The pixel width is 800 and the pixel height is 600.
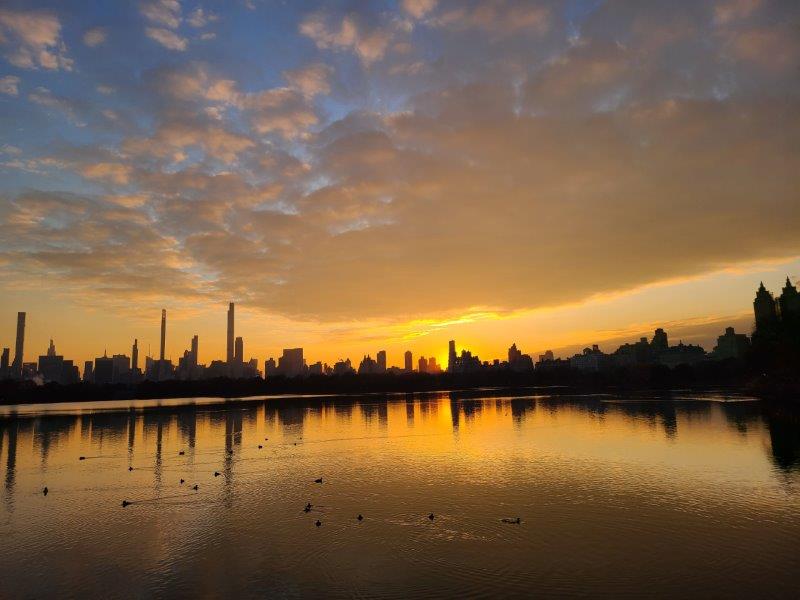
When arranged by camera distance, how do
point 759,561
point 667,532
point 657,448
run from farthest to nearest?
1. point 657,448
2. point 667,532
3. point 759,561

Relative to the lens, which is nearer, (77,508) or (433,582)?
(433,582)

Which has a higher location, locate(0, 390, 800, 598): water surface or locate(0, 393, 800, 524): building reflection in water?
locate(0, 393, 800, 524): building reflection in water

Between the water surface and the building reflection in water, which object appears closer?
the water surface

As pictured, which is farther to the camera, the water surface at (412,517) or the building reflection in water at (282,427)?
the building reflection in water at (282,427)

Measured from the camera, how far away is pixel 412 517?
35.9m

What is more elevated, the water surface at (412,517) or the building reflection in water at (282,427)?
the building reflection in water at (282,427)

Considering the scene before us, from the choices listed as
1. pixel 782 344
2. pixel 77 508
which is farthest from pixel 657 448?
pixel 782 344

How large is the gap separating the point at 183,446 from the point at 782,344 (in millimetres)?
132089

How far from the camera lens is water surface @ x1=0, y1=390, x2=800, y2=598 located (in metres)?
25.6

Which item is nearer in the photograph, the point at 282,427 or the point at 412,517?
the point at 412,517

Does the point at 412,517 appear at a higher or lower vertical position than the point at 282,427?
lower

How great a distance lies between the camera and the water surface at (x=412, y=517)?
25.6 meters

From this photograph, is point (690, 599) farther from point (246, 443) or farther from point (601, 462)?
point (246, 443)

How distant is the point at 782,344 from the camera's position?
126562mm
